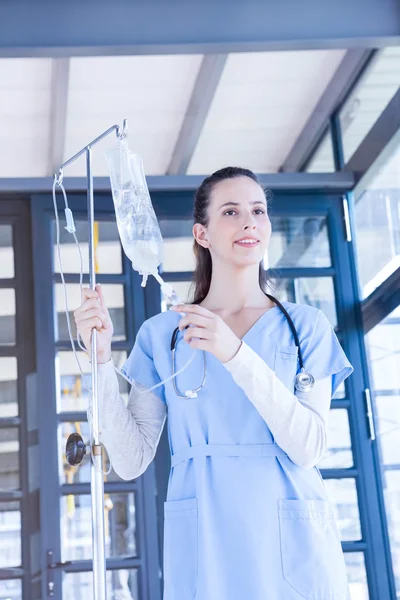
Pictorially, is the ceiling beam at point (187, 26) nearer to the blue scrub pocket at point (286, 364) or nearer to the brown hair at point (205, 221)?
the brown hair at point (205, 221)

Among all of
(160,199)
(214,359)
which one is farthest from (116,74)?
(214,359)

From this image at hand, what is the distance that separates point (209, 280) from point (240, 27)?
1188 millimetres

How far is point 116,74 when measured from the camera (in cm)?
353

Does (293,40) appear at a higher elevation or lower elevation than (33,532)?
higher

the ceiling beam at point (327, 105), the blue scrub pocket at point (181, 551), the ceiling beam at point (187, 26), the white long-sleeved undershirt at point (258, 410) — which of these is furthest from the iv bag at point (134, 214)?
the ceiling beam at point (327, 105)

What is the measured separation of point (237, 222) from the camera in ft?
5.54

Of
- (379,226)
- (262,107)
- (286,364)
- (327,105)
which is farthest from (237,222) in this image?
(327,105)

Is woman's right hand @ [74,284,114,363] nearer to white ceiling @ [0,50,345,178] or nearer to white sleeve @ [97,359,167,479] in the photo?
white sleeve @ [97,359,167,479]

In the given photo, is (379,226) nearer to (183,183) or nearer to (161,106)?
(183,183)

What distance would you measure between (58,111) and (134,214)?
7.14 ft

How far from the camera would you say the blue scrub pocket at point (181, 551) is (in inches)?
56.2

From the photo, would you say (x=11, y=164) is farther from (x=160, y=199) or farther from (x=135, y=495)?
(x=135, y=495)

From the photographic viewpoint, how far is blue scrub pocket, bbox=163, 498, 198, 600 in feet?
4.68

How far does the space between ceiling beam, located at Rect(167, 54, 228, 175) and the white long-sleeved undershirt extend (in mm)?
2020
